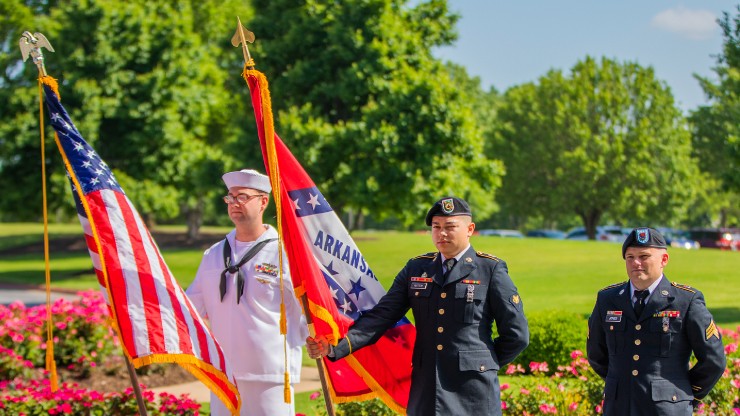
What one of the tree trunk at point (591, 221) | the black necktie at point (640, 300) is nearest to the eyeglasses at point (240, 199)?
the black necktie at point (640, 300)

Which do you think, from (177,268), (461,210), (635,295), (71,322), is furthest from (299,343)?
(177,268)

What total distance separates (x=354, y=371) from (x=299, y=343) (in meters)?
0.41

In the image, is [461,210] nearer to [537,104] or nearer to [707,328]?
[707,328]

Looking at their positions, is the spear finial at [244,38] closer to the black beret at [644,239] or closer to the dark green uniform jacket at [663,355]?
the black beret at [644,239]

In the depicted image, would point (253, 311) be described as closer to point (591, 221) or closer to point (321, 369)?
point (321, 369)

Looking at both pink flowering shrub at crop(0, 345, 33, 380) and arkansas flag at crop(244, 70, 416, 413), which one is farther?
pink flowering shrub at crop(0, 345, 33, 380)

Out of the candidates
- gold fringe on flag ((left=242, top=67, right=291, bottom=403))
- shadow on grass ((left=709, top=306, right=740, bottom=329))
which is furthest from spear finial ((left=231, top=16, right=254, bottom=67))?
shadow on grass ((left=709, top=306, right=740, bottom=329))

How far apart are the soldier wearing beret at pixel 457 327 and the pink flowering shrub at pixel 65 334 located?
756 centimetres

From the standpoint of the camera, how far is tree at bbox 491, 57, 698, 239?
49.8 meters

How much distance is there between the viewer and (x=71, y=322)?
1211 centimetres

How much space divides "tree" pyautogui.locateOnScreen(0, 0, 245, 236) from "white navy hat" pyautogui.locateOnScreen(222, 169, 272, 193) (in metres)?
23.4

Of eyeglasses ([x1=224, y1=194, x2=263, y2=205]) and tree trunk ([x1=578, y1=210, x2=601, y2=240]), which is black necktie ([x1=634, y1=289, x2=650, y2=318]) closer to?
eyeglasses ([x1=224, y1=194, x2=263, y2=205])

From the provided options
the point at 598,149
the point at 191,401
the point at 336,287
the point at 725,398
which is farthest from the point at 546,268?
the point at 336,287

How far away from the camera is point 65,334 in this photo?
12.0 m
